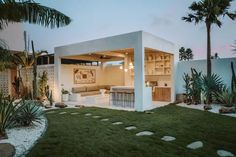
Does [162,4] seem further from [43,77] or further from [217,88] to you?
[43,77]

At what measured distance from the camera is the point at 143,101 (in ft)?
28.8

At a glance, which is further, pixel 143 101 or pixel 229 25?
pixel 229 25

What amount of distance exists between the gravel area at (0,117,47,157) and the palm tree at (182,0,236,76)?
9.13 metres

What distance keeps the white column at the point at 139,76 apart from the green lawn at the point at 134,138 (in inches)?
69.3

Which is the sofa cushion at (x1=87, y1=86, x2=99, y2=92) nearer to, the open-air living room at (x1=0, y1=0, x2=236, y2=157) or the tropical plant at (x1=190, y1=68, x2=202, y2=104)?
the open-air living room at (x1=0, y1=0, x2=236, y2=157)

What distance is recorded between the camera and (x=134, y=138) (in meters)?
4.87

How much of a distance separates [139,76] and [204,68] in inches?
216

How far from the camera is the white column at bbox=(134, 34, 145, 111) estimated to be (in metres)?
8.58

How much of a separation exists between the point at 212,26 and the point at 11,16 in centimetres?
979

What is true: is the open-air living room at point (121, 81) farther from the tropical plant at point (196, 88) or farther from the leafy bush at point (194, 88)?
the tropical plant at point (196, 88)

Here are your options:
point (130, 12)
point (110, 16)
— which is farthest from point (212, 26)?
point (110, 16)

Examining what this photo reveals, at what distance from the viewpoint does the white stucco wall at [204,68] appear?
1091 centimetres

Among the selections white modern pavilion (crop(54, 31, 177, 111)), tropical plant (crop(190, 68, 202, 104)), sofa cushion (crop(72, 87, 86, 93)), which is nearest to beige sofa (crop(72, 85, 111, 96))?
sofa cushion (crop(72, 87, 86, 93))

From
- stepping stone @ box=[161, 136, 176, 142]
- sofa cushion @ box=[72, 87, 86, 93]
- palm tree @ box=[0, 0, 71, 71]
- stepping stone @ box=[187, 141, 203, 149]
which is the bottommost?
stepping stone @ box=[161, 136, 176, 142]
